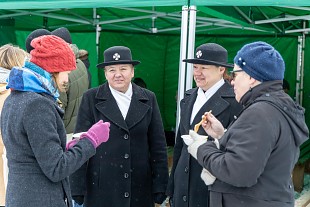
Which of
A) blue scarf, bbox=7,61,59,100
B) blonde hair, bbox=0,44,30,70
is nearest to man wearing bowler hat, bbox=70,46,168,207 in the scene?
blonde hair, bbox=0,44,30,70

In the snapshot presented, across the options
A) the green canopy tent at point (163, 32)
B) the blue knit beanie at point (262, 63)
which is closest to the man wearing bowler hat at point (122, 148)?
the blue knit beanie at point (262, 63)

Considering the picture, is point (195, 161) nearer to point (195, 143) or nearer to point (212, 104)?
point (212, 104)

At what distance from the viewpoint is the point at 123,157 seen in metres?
3.30

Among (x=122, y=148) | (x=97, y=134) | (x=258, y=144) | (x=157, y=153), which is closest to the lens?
(x=258, y=144)

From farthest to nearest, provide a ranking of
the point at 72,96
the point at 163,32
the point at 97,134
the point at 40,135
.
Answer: the point at 163,32 < the point at 72,96 < the point at 97,134 < the point at 40,135

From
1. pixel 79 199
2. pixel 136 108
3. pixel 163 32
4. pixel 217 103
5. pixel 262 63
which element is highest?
pixel 262 63

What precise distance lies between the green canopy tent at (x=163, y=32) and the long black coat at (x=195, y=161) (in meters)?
3.03

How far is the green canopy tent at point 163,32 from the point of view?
7143 millimetres

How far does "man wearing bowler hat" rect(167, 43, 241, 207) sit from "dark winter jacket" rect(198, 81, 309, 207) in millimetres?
679

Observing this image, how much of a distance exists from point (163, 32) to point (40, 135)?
6.97 metres

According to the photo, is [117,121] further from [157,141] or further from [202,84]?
[202,84]

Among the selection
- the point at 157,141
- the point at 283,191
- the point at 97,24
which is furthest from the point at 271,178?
the point at 97,24

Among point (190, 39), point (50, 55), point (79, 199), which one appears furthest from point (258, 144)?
point (190, 39)

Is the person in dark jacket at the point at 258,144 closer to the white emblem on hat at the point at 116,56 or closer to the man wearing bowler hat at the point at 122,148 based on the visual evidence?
the man wearing bowler hat at the point at 122,148
